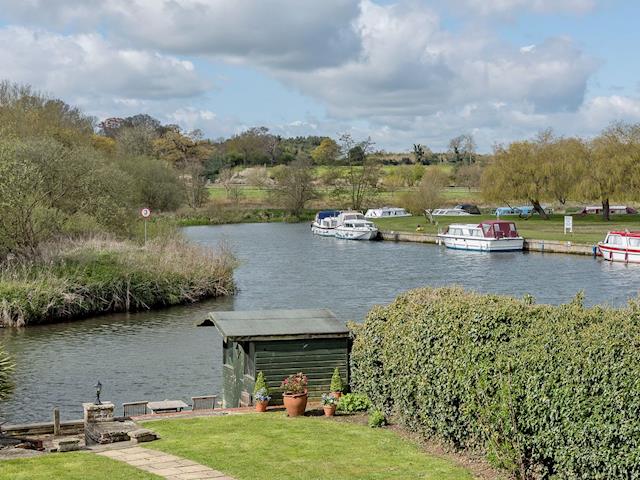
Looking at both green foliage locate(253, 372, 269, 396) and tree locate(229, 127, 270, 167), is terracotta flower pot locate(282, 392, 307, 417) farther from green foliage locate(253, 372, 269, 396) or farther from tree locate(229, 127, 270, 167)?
tree locate(229, 127, 270, 167)

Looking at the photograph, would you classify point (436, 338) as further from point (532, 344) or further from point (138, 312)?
point (138, 312)

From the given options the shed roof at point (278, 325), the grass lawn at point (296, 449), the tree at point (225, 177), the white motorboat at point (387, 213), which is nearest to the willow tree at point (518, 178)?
the white motorboat at point (387, 213)

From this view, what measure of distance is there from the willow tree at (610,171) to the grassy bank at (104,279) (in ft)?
154

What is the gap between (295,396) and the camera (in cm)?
1812

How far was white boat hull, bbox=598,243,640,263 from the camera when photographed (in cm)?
6062

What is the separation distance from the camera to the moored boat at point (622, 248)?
199 ft

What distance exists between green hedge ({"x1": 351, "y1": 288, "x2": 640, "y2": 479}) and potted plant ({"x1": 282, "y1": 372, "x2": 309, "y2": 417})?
1.84 metres

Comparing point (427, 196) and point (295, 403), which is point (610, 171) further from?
point (295, 403)

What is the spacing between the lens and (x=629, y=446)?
1093cm

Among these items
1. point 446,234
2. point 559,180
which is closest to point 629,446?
point 446,234

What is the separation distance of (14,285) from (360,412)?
26.2m

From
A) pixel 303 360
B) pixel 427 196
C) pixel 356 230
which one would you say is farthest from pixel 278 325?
pixel 427 196

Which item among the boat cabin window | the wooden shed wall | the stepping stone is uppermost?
the boat cabin window

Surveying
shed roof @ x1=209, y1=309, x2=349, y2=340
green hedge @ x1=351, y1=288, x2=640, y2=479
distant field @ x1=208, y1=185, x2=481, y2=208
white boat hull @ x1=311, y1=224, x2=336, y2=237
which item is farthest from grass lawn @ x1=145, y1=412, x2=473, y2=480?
distant field @ x1=208, y1=185, x2=481, y2=208
